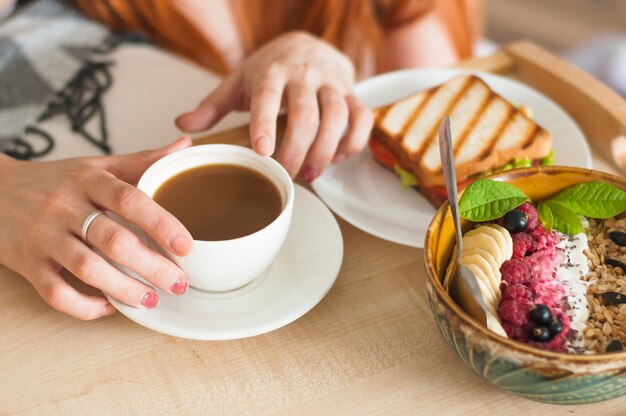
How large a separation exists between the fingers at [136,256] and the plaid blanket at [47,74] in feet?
1.86

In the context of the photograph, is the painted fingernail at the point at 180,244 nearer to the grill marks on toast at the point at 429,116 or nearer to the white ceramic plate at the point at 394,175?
the white ceramic plate at the point at 394,175

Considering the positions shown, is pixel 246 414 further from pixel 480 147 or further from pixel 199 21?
pixel 199 21

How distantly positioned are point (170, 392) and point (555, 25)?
3.26 meters

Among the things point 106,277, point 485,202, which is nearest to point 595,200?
point 485,202

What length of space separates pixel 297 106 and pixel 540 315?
53 cm

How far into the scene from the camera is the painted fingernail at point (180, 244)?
794 mm

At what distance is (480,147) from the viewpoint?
115 cm

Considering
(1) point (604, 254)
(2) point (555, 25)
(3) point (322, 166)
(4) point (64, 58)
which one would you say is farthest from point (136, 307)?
(2) point (555, 25)

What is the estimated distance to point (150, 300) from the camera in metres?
0.83

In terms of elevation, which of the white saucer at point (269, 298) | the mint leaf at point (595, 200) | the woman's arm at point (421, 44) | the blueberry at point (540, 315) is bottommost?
the woman's arm at point (421, 44)

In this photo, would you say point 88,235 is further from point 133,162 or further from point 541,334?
point 541,334

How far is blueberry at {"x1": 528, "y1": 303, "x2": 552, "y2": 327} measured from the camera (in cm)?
Result: 72

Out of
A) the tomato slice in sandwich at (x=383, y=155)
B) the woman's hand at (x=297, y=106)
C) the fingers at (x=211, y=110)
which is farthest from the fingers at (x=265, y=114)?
the tomato slice in sandwich at (x=383, y=155)

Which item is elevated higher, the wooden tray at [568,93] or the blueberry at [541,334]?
the blueberry at [541,334]
